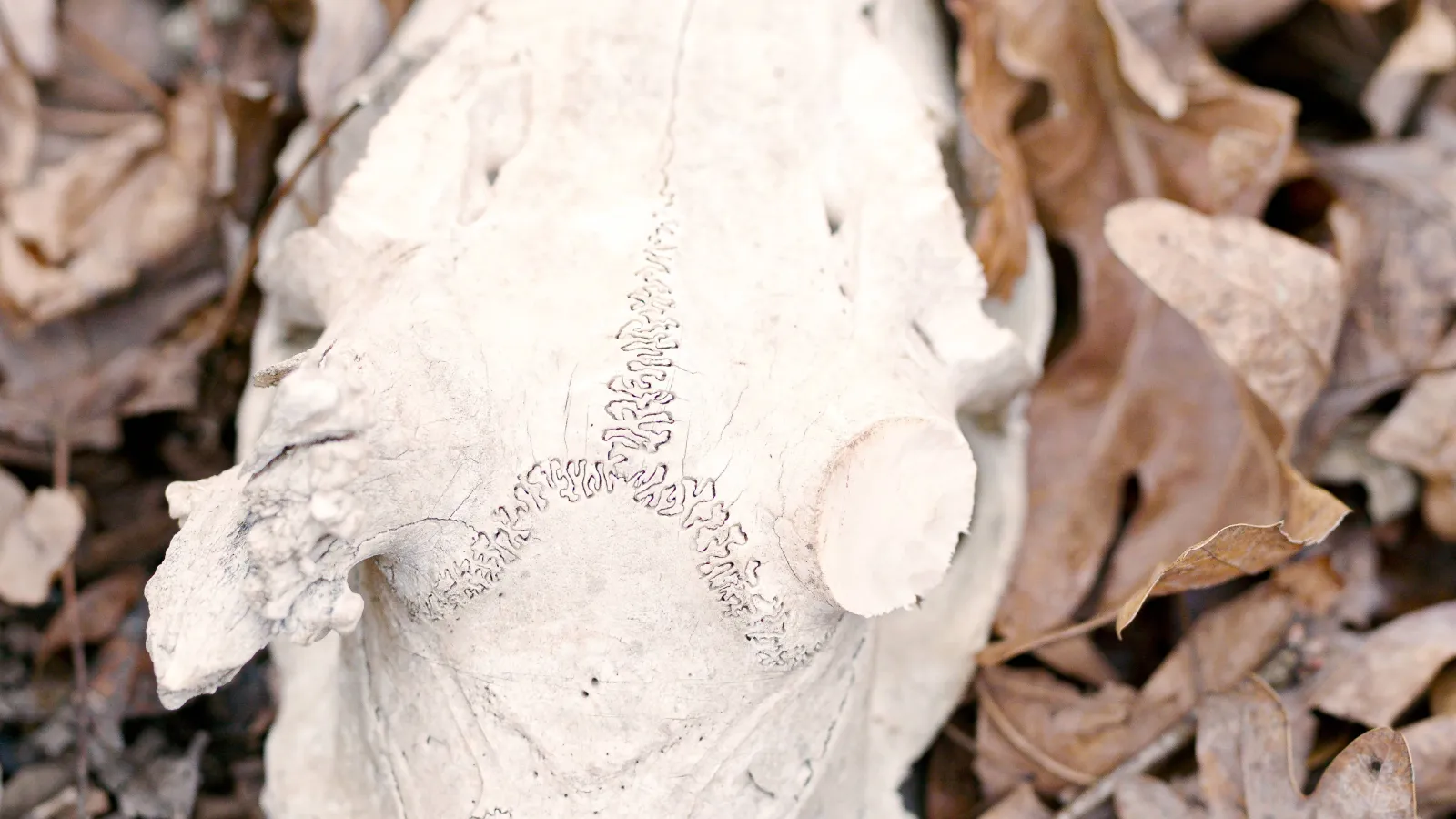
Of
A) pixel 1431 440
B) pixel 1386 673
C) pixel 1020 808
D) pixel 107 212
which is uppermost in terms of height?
pixel 107 212

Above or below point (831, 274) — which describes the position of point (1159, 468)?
below

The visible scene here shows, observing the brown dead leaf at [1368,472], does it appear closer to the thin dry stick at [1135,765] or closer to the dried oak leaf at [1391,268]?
the dried oak leaf at [1391,268]

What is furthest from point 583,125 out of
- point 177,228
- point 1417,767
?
point 1417,767

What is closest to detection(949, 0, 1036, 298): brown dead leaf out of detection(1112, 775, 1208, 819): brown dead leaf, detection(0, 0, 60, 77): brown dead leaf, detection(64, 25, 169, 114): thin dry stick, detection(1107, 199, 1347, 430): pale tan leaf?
detection(1107, 199, 1347, 430): pale tan leaf

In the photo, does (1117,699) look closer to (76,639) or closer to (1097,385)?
(1097,385)

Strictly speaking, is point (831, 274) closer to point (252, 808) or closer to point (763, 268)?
point (763, 268)

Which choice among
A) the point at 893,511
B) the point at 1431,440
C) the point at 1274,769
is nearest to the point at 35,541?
the point at 893,511
